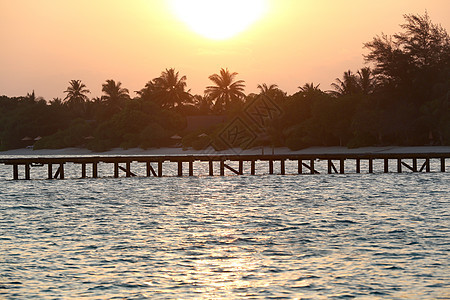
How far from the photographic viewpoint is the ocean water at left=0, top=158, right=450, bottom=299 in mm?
16453

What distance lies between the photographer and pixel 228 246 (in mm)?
22281

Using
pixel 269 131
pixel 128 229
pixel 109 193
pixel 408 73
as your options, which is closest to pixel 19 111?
pixel 269 131

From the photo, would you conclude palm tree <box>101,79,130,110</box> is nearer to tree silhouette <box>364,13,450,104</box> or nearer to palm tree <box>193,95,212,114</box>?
palm tree <box>193,95,212,114</box>

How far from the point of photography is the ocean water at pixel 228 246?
54.0 feet

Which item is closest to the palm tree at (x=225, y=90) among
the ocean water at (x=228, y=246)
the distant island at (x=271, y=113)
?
the distant island at (x=271, y=113)

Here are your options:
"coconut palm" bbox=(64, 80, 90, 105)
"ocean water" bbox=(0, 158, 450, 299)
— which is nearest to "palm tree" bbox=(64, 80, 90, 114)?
"coconut palm" bbox=(64, 80, 90, 105)

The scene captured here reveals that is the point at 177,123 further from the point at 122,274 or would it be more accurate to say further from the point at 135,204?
the point at 122,274

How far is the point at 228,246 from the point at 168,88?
109m

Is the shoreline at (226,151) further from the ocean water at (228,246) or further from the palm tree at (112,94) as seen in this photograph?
the ocean water at (228,246)

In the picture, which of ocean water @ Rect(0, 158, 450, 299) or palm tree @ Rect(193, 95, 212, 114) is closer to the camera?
ocean water @ Rect(0, 158, 450, 299)

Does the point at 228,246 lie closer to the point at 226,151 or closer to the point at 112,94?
the point at 226,151

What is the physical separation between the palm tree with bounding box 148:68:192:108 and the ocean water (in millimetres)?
85478

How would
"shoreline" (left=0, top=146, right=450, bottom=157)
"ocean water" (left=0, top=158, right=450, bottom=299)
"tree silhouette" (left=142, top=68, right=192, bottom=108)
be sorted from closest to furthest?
1. "ocean water" (left=0, top=158, right=450, bottom=299)
2. "shoreline" (left=0, top=146, right=450, bottom=157)
3. "tree silhouette" (left=142, top=68, right=192, bottom=108)

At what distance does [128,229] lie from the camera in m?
27.1
